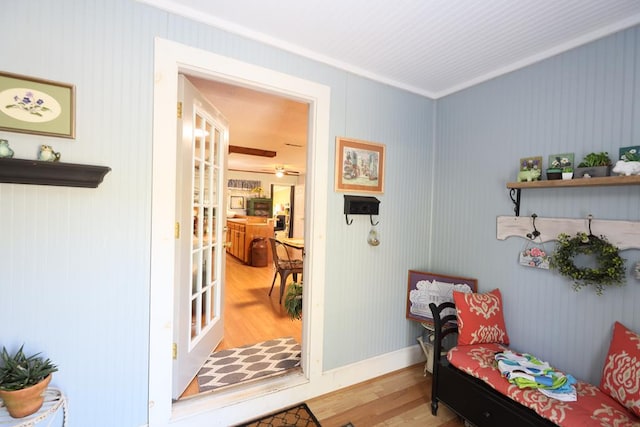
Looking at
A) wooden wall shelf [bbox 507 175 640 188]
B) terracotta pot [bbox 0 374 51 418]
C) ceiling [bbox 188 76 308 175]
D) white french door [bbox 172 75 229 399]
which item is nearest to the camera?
terracotta pot [bbox 0 374 51 418]

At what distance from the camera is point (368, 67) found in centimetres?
214

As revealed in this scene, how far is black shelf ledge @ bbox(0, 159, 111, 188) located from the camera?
1175 millimetres

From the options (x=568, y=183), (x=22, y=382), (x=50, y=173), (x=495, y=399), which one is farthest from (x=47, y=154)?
(x=568, y=183)

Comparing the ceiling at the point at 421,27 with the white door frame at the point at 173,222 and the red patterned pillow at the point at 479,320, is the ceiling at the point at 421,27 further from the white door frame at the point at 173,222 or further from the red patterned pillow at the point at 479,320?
the red patterned pillow at the point at 479,320

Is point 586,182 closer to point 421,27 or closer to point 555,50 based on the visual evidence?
point 555,50

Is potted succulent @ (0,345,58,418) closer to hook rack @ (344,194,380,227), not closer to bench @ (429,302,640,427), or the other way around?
hook rack @ (344,194,380,227)

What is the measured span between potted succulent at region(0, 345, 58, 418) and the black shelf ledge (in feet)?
2.44

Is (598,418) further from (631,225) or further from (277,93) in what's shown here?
(277,93)

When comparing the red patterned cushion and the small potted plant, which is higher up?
the small potted plant

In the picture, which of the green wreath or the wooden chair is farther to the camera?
the wooden chair

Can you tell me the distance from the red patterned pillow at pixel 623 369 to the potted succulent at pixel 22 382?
261 centimetres

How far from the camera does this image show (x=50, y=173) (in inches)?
49.0

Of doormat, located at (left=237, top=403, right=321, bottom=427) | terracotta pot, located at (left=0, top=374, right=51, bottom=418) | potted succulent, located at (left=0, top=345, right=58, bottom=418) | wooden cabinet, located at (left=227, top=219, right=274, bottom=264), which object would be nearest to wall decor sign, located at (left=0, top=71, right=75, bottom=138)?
potted succulent, located at (left=0, top=345, right=58, bottom=418)

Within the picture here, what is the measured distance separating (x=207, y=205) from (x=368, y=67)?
1.66m
